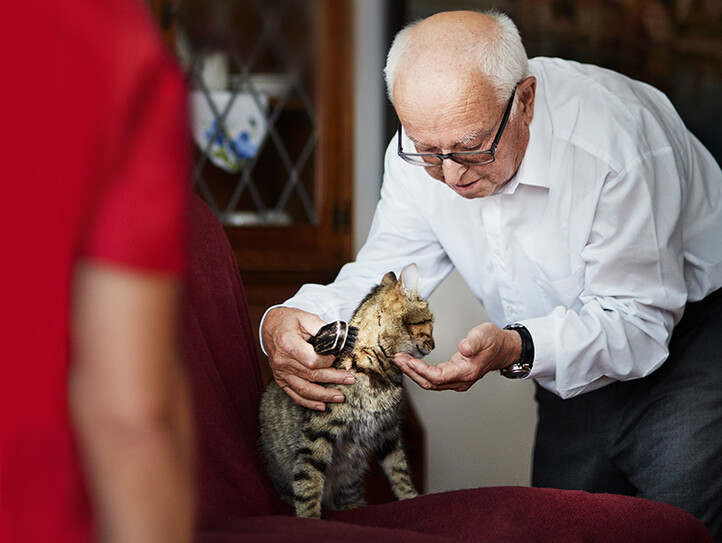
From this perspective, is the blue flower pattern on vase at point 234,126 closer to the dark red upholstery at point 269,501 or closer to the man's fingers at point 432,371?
the dark red upholstery at point 269,501

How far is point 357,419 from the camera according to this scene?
1281 millimetres

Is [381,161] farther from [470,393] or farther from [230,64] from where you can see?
[470,393]

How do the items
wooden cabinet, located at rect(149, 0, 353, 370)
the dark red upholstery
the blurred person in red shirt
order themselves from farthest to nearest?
wooden cabinet, located at rect(149, 0, 353, 370)
the dark red upholstery
the blurred person in red shirt

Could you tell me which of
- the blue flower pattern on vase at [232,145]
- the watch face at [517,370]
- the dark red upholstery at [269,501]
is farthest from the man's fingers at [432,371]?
the blue flower pattern on vase at [232,145]

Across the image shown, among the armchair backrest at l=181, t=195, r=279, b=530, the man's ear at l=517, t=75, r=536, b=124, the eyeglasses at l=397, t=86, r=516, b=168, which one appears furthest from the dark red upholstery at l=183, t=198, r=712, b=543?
the man's ear at l=517, t=75, r=536, b=124

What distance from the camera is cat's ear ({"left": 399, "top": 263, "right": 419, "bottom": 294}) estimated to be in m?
1.35

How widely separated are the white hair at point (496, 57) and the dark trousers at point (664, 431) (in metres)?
0.65

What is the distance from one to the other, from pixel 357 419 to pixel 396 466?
17 centimetres

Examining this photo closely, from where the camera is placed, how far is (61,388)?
38 cm

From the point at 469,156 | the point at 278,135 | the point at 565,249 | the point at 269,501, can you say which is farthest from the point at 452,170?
the point at 278,135

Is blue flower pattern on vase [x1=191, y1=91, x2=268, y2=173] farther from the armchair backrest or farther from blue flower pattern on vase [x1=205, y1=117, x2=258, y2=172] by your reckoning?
the armchair backrest

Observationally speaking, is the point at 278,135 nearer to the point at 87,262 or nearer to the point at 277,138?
the point at 277,138

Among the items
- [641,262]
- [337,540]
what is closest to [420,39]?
[641,262]

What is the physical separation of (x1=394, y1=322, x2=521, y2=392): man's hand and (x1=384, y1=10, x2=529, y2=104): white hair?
41 cm
